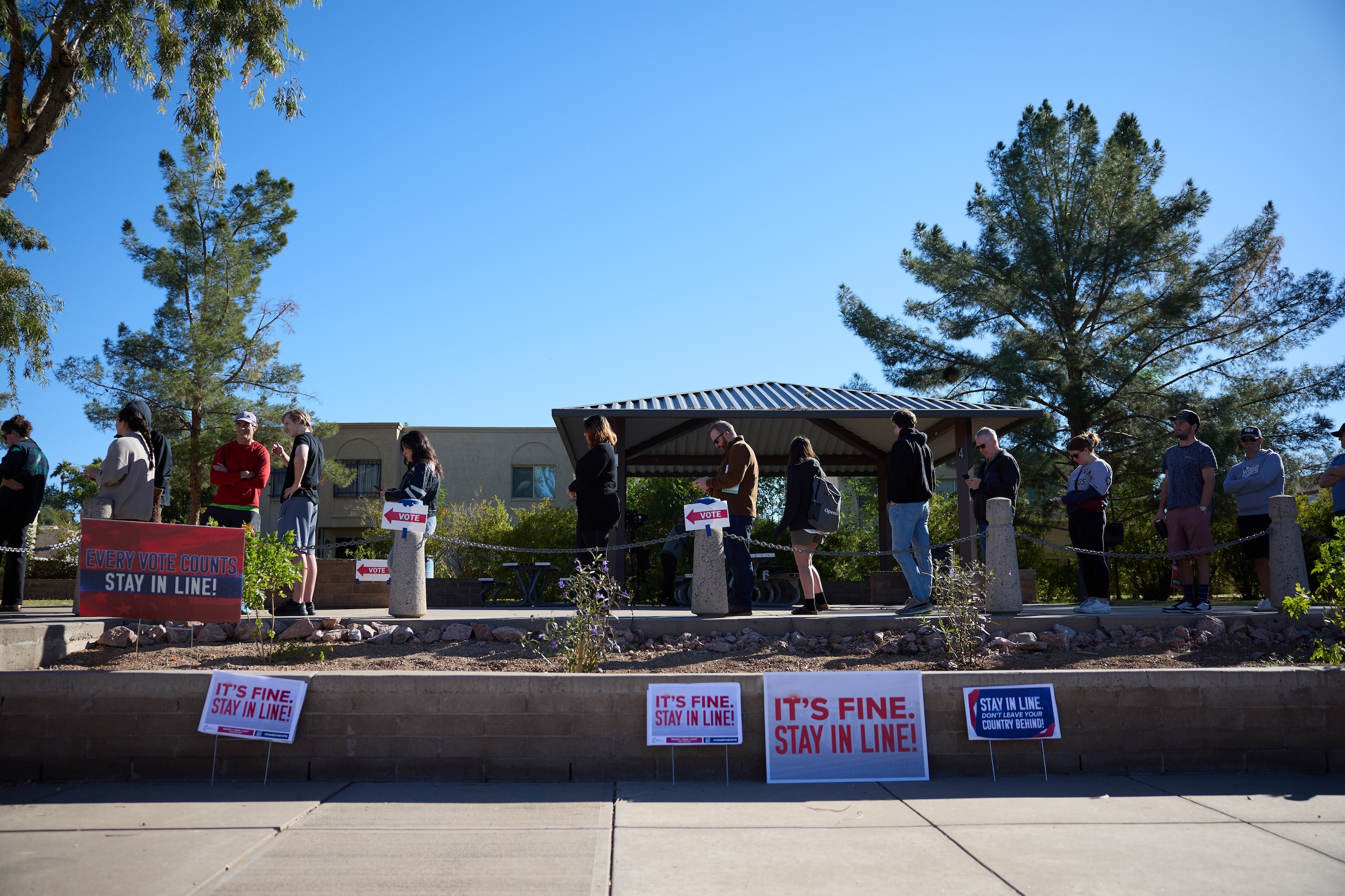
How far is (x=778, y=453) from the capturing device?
1706 cm

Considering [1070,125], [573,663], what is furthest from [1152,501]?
[573,663]

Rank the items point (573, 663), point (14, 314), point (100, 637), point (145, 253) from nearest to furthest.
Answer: point (573, 663) → point (100, 637) → point (14, 314) → point (145, 253)

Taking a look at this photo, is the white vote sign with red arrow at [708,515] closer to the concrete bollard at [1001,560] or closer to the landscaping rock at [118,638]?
the concrete bollard at [1001,560]

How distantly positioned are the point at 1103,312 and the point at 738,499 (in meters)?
15.6

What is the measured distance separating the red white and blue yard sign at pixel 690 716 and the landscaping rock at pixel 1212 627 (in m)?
4.18

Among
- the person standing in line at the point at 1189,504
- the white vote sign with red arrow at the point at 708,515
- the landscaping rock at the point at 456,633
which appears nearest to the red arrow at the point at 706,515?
A: the white vote sign with red arrow at the point at 708,515

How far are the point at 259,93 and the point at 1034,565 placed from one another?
1827cm

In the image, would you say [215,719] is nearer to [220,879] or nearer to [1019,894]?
[220,879]

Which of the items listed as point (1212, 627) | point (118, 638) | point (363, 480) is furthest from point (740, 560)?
point (363, 480)

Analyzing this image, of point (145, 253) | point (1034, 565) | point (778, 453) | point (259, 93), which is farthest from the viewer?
point (145, 253)

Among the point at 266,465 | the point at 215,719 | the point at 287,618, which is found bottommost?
the point at 215,719

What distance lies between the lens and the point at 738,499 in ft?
26.5

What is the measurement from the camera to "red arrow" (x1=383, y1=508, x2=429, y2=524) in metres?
7.26

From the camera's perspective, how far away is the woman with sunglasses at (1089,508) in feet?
26.8
